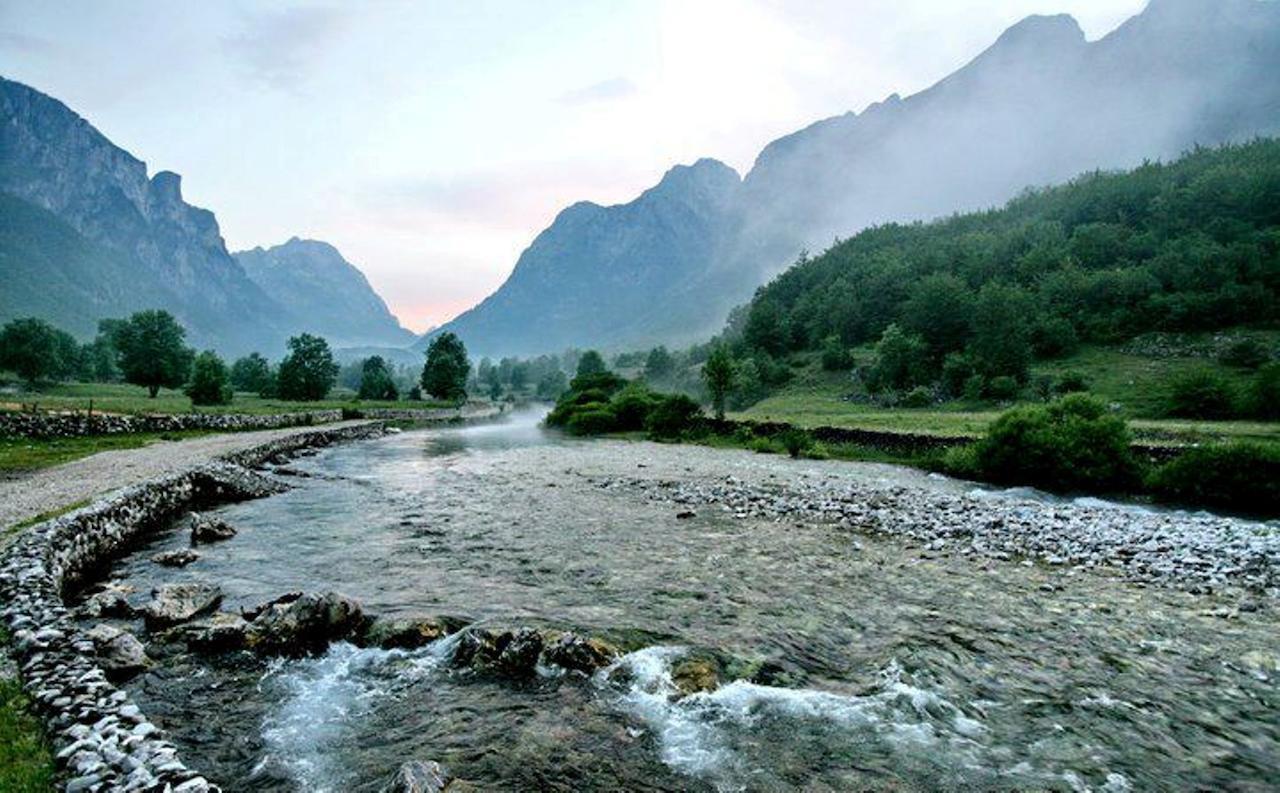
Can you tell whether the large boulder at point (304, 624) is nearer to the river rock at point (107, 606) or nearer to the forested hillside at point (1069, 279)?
the river rock at point (107, 606)

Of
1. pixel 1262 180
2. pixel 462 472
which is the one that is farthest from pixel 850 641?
pixel 1262 180

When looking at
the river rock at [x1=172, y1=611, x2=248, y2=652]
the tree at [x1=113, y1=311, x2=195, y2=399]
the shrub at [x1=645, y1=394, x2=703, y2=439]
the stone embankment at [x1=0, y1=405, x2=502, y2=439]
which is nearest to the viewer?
the river rock at [x1=172, y1=611, x2=248, y2=652]

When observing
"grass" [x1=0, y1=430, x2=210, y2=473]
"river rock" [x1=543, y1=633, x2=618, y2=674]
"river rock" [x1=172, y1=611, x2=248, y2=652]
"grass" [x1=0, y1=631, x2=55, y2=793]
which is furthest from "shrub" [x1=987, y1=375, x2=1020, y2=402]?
"grass" [x1=0, y1=430, x2=210, y2=473]

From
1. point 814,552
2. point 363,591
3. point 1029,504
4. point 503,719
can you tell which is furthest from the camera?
point 1029,504

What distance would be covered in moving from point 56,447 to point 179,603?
37.2 metres

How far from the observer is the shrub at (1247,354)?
231 ft

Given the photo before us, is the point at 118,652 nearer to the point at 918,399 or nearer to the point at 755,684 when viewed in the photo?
the point at 755,684

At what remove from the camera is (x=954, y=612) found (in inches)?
580

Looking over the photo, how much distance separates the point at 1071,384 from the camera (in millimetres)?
74188

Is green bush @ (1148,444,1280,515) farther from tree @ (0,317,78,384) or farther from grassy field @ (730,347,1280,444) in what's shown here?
tree @ (0,317,78,384)

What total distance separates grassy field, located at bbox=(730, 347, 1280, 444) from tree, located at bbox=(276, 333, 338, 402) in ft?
291

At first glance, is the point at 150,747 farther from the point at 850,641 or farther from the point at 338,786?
the point at 850,641

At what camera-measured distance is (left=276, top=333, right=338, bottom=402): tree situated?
12019 cm

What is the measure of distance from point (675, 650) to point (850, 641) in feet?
12.9
